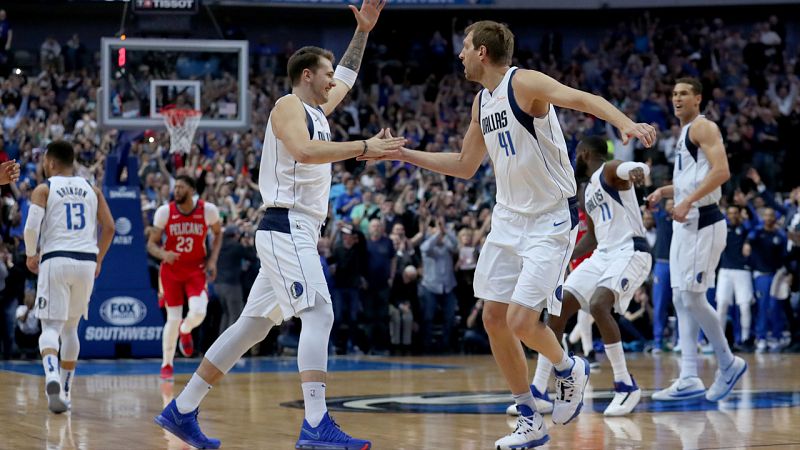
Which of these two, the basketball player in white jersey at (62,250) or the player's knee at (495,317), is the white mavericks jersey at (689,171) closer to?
the player's knee at (495,317)

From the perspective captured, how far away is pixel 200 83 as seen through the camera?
17766mm

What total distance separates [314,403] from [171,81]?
39.6 ft

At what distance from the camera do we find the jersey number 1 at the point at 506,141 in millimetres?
6828

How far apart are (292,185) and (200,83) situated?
37.8 ft

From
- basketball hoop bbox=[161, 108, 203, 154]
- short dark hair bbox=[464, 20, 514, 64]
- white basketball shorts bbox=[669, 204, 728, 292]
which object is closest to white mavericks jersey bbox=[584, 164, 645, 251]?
white basketball shorts bbox=[669, 204, 728, 292]

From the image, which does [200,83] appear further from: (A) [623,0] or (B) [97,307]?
(A) [623,0]

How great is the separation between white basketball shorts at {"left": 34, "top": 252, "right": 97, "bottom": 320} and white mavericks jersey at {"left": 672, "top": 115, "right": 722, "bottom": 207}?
5176 millimetres

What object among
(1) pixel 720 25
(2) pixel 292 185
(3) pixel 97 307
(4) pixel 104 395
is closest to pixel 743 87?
(1) pixel 720 25

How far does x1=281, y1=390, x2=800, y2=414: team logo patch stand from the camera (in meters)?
9.10

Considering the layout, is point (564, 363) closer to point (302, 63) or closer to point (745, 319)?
point (302, 63)

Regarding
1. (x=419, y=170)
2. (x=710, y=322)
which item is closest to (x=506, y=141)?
(x=710, y=322)

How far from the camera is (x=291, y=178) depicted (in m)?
6.71

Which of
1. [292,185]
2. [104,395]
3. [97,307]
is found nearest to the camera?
[292,185]

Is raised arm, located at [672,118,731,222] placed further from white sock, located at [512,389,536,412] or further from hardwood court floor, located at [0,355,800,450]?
white sock, located at [512,389,536,412]
